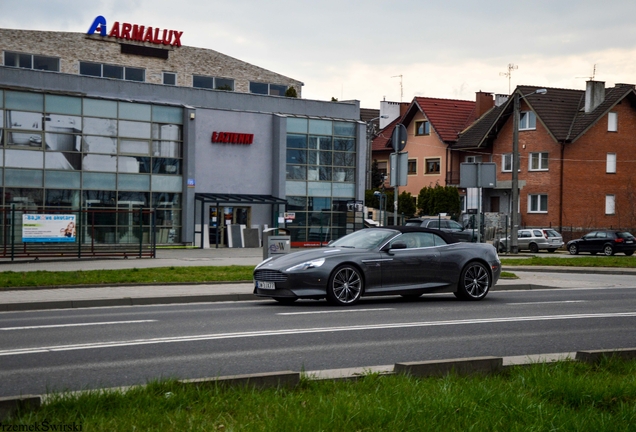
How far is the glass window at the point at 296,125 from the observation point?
4712 centimetres

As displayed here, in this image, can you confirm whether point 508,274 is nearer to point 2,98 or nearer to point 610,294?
point 610,294

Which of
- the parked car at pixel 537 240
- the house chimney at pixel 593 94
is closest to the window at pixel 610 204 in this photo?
the house chimney at pixel 593 94

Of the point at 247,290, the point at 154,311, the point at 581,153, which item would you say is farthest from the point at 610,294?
the point at 581,153

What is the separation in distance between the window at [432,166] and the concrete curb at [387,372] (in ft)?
208

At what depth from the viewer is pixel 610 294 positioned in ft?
63.4

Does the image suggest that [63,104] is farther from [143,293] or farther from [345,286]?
[345,286]

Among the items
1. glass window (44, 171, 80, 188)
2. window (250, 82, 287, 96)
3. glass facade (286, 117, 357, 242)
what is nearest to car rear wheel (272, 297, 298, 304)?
glass window (44, 171, 80, 188)

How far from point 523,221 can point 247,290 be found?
153ft

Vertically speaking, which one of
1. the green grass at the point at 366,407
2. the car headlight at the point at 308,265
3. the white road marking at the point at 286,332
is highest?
the car headlight at the point at 308,265

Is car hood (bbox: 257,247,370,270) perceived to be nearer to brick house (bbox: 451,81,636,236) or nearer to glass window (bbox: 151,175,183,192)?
glass window (bbox: 151,175,183,192)

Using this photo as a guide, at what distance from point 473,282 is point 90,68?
42.8 meters

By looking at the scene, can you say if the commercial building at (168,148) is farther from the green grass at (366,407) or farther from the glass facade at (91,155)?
the green grass at (366,407)

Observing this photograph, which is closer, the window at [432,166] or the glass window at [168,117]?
the glass window at [168,117]

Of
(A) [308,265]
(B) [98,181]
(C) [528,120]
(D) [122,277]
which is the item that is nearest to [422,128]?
(C) [528,120]
